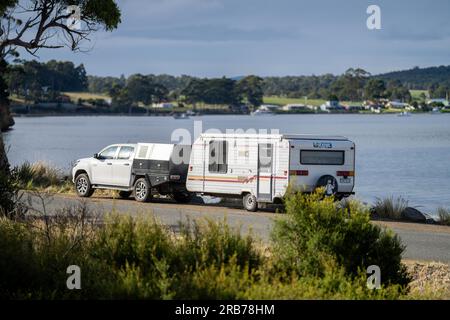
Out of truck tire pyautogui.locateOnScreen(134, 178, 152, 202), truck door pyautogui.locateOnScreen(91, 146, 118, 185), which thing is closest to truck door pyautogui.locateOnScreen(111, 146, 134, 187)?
truck door pyautogui.locateOnScreen(91, 146, 118, 185)

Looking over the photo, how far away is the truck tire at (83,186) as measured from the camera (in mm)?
26953

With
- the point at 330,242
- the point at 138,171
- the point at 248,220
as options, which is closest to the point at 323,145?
the point at 248,220

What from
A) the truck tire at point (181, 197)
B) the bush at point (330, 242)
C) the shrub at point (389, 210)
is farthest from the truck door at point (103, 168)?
the bush at point (330, 242)

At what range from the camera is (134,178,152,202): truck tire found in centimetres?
2523

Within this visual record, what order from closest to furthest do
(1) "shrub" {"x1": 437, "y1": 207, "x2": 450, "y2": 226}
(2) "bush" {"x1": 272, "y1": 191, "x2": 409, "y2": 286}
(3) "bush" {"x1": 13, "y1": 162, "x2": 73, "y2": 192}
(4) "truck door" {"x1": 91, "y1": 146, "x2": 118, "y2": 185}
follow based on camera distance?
(2) "bush" {"x1": 272, "y1": 191, "x2": 409, "y2": 286}
(1) "shrub" {"x1": 437, "y1": 207, "x2": 450, "y2": 226}
(4) "truck door" {"x1": 91, "y1": 146, "x2": 118, "y2": 185}
(3) "bush" {"x1": 13, "y1": 162, "x2": 73, "y2": 192}

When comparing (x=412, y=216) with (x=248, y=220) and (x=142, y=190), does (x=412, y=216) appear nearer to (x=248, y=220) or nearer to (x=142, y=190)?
(x=248, y=220)

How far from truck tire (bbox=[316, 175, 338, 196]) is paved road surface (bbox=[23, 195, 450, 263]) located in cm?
155

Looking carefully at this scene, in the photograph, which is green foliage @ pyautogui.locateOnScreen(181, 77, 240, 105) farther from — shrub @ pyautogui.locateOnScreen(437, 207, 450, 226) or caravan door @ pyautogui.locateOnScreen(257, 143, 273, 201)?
caravan door @ pyautogui.locateOnScreen(257, 143, 273, 201)

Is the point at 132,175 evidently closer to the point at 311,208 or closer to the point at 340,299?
the point at 311,208

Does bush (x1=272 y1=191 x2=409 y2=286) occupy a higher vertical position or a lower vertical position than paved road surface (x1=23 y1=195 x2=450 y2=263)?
higher

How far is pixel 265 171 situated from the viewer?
23.0m

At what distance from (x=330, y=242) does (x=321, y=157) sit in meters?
12.6

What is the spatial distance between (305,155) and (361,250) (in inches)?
476
